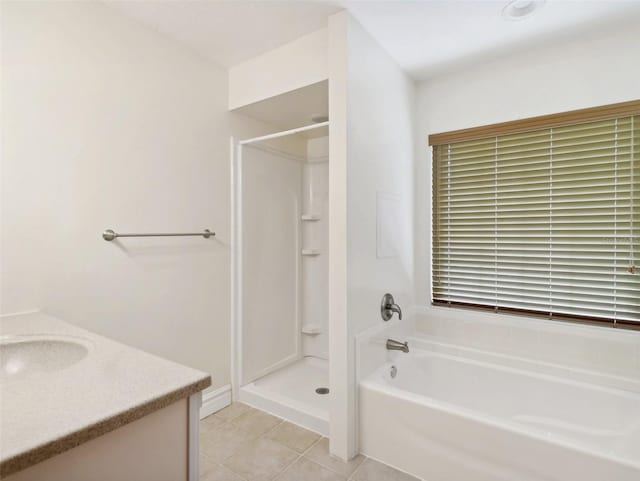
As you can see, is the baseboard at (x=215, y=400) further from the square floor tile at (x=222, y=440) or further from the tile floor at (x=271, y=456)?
the square floor tile at (x=222, y=440)

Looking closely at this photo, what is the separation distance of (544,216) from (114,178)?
2.50 metres

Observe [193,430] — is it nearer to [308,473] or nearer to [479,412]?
[308,473]

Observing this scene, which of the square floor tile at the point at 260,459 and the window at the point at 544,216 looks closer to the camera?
the square floor tile at the point at 260,459

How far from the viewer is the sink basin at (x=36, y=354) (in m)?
1.10

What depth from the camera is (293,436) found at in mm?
2012

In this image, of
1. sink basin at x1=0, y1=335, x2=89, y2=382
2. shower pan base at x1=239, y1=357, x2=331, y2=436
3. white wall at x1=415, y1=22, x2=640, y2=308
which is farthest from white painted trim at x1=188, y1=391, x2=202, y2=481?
white wall at x1=415, y1=22, x2=640, y2=308

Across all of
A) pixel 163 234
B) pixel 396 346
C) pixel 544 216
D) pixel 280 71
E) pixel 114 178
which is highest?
pixel 280 71

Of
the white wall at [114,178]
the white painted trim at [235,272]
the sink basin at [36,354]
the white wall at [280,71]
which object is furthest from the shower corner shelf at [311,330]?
the sink basin at [36,354]

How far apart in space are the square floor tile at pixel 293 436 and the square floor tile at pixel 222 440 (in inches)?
5.8

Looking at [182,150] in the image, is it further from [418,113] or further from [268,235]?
[418,113]

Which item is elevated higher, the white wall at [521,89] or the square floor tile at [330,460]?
the white wall at [521,89]

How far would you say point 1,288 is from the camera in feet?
4.55

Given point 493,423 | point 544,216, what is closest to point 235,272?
point 493,423

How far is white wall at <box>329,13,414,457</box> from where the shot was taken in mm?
1781
